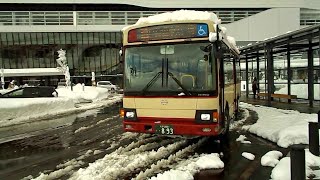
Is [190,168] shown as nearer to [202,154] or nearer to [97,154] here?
[202,154]

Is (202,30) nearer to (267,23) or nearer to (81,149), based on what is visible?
(81,149)

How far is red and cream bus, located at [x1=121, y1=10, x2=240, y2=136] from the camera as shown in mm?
7914

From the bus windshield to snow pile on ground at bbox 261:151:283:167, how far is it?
1856 millimetres

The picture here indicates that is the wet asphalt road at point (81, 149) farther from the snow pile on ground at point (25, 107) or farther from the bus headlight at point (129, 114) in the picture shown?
the snow pile on ground at point (25, 107)

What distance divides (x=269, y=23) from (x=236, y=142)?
66162 mm

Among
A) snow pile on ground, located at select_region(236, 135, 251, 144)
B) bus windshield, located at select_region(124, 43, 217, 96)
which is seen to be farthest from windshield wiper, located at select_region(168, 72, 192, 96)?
snow pile on ground, located at select_region(236, 135, 251, 144)

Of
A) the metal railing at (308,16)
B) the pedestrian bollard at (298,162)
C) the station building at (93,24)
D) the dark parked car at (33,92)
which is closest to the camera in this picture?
the pedestrian bollard at (298,162)

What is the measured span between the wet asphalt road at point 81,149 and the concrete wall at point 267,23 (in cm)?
5973

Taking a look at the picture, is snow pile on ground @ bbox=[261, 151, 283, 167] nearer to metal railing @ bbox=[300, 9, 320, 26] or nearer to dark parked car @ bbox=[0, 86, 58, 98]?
dark parked car @ bbox=[0, 86, 58, 98]

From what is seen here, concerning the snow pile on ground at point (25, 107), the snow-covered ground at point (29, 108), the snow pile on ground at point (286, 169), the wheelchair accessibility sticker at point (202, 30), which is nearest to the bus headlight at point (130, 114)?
the wheelchair accessibility sticker at point (202, 30)

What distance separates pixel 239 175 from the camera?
6633mm

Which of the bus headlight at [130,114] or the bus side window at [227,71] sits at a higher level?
the bus side window at [227,71]

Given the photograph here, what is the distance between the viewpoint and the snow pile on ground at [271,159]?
24.1ft

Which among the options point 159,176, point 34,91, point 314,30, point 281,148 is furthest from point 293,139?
point 34,91
